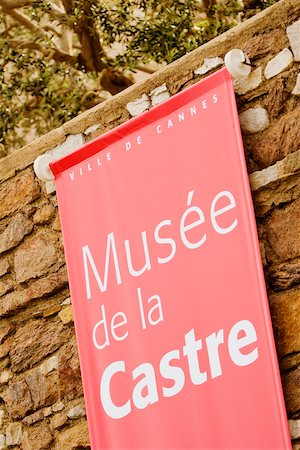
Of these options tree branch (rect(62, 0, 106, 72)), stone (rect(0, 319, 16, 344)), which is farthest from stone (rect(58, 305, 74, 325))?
tree branch (rect(62, 0, 106, 72))

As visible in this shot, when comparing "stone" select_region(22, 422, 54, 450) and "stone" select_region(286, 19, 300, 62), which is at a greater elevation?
"stone" select_region(286, 19, 300, 62)

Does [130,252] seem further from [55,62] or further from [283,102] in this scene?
[55,62]

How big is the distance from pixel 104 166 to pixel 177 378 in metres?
1.07

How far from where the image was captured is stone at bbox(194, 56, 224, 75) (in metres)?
4.39

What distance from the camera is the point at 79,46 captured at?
316 inches

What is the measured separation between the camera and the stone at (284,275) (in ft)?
12.9

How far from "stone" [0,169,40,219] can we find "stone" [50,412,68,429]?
1086 millimetres

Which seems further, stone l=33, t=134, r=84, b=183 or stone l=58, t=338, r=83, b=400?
stone l=33, t=134, r=84, b=183

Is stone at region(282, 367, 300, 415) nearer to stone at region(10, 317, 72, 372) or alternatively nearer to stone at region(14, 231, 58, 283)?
stone at region(10, 317, 72, 372)

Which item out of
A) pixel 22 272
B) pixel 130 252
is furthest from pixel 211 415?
pixel 22 272

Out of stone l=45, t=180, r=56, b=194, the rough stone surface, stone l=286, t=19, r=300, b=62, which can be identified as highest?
stone l=286, t=19, r=300, b=62

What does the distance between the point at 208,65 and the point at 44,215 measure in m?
1.14

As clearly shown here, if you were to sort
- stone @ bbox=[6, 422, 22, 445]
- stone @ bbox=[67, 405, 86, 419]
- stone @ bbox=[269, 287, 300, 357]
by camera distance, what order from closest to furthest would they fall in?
stone @ bbox=[269, 287, 300, 357], stone @ bbox=[67, 405, 86, 419], stone @ bbox=[6, 422, 22, 445]

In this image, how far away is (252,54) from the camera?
4262 mm
